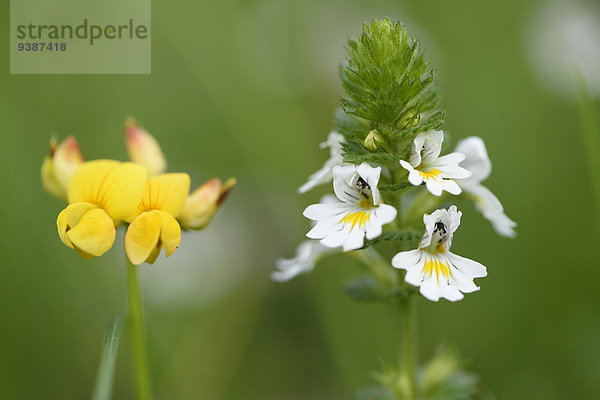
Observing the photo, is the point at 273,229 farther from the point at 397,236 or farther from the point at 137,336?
the point at 397,236

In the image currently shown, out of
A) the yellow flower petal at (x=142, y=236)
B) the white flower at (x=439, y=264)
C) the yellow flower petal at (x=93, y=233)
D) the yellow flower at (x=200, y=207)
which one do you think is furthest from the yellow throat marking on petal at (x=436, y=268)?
the yellow flower petal at (x=93, y=233)

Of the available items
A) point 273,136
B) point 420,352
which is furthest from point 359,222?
point 273,136

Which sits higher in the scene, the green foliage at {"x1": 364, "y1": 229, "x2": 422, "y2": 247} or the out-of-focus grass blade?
the green foliage at {"x1": 364, "y1": 229, "x2": 422, "y2": 247}

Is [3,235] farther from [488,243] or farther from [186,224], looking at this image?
[488,243]

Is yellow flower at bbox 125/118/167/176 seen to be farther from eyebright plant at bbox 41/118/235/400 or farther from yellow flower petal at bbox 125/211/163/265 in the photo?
yellow flower petal at bbox 125/211/163/265

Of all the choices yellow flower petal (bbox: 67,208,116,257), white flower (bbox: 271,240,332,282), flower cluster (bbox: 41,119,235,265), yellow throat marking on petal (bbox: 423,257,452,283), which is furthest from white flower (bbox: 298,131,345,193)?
yellow flower petal (bbox: 67,208,116,257)

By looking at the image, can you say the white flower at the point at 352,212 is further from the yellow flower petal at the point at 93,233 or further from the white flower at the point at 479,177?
the yellow flower petal at the point at 93,233

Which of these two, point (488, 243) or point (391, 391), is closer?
point (391, 391)
